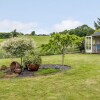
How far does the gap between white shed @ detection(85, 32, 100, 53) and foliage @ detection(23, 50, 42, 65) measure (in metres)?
17.1

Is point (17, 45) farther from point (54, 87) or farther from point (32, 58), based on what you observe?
point (54, 87)

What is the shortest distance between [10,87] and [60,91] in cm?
204

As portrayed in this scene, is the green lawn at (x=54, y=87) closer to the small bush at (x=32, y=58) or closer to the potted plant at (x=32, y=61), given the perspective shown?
the potted plant at (x=32, y=61)

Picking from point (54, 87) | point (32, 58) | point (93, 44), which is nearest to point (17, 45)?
point (32, 58)

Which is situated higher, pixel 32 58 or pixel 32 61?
pixel 32 58

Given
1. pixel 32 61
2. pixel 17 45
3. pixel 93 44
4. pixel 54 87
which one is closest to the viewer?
pixel 54 87

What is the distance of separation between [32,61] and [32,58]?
17 cm

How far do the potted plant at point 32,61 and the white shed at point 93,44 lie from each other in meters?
17.1

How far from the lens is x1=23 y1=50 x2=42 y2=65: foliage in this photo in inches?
570

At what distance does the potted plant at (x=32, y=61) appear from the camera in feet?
46.6

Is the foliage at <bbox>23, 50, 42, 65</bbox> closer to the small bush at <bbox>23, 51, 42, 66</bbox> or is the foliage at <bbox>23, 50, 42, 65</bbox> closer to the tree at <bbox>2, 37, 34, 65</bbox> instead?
the small bush at <bbox>23, 51, 42, 66</bbox>

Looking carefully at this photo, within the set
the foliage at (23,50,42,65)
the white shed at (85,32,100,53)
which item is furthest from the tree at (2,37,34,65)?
the white shed at (85,32,100,53)

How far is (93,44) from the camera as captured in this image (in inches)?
1236

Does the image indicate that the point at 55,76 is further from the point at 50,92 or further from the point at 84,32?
the point at 84,32
